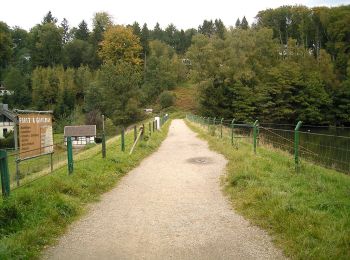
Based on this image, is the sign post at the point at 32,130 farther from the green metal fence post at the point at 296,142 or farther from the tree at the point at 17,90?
the tree at the point at 17,90

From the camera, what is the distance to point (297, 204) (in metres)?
7.02

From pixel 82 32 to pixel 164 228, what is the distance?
114021 mm

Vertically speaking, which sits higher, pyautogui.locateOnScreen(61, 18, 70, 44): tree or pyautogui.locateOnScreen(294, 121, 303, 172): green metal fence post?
pyautogui.locateOnScreen(61, 18, 70, 44): tree

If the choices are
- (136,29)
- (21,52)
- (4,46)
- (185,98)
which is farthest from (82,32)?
(185,98)

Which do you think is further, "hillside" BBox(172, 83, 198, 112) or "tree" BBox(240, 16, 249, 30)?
"tree" BBox(240, 16, 249, 30)

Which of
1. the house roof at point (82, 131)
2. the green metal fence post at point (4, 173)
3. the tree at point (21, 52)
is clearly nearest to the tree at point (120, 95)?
the house roof at point (82, 131)

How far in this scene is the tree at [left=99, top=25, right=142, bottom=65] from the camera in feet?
290

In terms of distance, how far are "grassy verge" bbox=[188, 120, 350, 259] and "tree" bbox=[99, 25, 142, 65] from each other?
265 feet

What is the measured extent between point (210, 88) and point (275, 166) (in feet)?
149

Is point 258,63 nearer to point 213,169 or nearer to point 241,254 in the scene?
point 213,169

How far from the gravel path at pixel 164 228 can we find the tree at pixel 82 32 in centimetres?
10904

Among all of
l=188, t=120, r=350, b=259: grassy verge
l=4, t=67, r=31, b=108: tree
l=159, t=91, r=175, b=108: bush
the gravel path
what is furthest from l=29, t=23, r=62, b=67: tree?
l=188, t=120, r=350, b=259: grassy verge

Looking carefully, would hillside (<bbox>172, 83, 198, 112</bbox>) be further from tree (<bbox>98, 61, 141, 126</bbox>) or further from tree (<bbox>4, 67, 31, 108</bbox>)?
tree (<bbox>4, 67, 31, 108</bbox>)

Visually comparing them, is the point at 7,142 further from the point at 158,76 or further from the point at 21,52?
the point at 21,52
